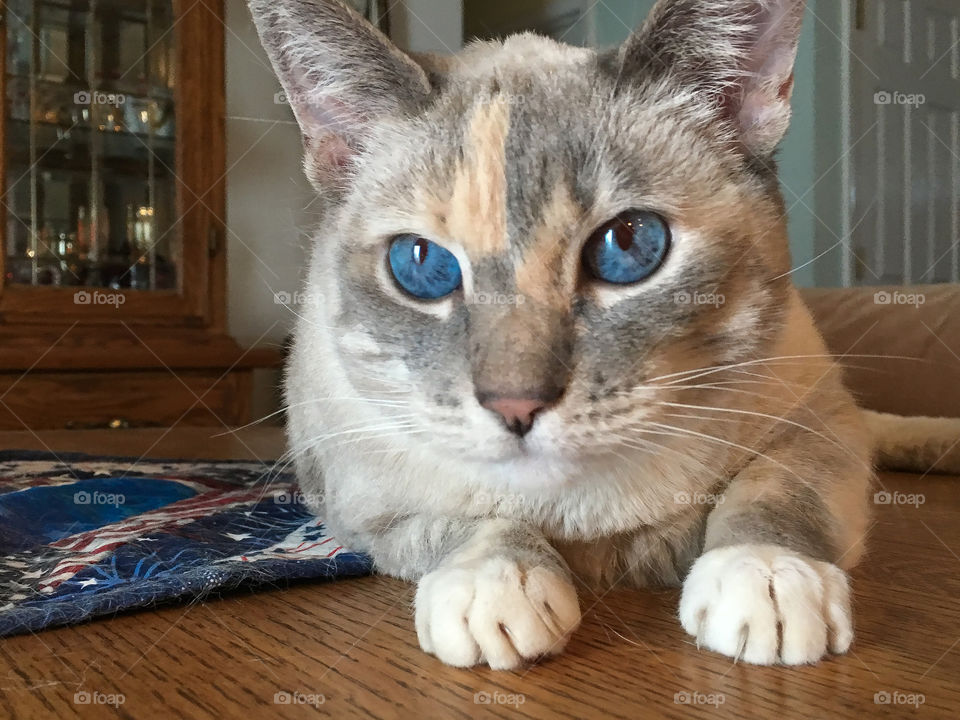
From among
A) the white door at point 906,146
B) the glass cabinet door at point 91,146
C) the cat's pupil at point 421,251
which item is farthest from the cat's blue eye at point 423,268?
the white door at point 906,146

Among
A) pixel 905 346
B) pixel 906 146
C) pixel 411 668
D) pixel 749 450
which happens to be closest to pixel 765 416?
pixel 749 450

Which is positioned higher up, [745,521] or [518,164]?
[518,164]

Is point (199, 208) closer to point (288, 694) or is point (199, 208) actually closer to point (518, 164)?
point (518, 164)

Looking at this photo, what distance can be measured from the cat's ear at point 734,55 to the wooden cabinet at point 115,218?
11.3 ft

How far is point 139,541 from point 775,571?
101cm

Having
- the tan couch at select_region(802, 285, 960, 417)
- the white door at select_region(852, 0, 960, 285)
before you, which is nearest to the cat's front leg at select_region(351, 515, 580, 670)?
the tan couch at select_region(802, 285, 960, 417)

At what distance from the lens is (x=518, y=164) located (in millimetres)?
1066

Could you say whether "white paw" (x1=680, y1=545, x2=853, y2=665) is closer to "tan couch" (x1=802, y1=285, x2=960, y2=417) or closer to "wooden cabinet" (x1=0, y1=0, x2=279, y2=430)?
"tan couch" (x1=802, y1=285, x2=960, y2=417)

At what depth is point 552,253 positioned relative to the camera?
103 cm

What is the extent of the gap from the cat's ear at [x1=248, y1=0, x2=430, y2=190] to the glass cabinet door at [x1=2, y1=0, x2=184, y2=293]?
3125mm

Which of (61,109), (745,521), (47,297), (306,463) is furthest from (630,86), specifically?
(61,109)

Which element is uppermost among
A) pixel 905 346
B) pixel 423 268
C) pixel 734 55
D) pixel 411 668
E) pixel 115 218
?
pixel 115 218

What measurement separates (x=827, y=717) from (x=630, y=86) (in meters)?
0.87

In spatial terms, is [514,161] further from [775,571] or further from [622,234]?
[775,571]
